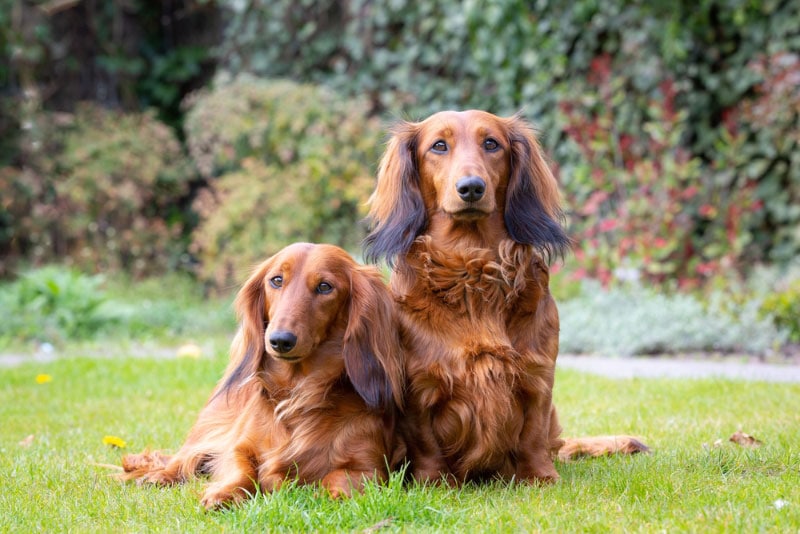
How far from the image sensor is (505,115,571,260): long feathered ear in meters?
3.42

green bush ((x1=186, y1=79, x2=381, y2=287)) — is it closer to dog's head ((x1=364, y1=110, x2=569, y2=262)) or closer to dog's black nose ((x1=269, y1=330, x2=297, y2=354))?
dog's head ((x1=364, y1=110, x2=569, y2=262))

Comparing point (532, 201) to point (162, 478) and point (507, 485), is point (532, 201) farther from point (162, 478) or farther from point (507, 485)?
point (162, 478)

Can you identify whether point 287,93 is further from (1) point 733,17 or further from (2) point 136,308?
(1) point 733,17

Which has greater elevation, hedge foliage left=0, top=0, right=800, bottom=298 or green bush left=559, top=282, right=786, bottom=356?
hedge foliage left=0, top=0, right=800, bottom=298

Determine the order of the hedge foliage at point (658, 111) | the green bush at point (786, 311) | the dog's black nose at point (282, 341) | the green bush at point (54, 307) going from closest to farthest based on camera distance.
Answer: the dog's black nose at point (282, 341)
the green bush at point (786, 311)
the hedge foliage at point (658, 111)
the green bush at point (54, 307)

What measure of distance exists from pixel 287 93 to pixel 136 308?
2478mm

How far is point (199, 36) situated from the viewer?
11258 millimetres

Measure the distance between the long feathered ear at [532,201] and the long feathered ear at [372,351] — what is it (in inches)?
23.0

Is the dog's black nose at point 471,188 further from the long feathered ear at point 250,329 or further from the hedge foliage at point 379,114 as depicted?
the hedge foliage at point 379,114

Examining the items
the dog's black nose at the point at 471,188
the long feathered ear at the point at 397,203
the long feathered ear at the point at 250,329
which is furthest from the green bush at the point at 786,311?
the long feathered ear at the point at 250,329

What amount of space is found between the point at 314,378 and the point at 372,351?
0.72 feet

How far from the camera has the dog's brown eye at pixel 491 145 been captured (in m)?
3.44

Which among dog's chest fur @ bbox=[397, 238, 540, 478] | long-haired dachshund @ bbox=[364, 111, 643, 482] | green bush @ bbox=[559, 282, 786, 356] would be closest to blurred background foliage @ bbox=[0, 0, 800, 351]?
green bush @ bbox=[559, 282, 786, 356]

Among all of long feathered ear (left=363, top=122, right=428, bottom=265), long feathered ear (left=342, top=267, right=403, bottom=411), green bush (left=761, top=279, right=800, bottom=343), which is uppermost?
Answer: long feathered ear (left=363, top=122, right=428, bottom=265)
